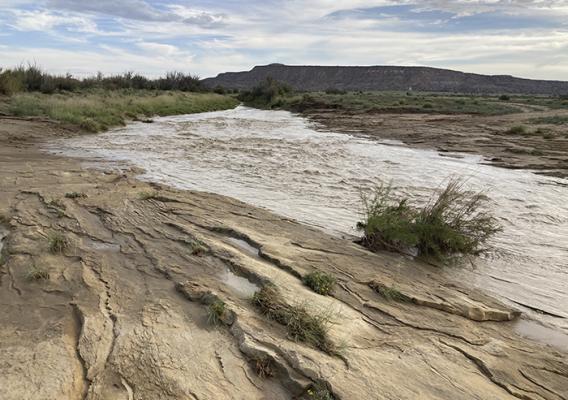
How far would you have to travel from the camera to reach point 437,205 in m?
7.38

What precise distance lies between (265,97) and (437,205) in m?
47.3

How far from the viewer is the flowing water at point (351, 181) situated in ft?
22.3

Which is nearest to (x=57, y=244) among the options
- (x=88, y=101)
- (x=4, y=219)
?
(x=4, y=219)

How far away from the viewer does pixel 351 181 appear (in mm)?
12203

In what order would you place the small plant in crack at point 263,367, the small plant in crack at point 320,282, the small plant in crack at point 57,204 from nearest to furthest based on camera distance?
the small plant in crack at point 263,367 < the small plant in crack at point 320,282 < the small plant in crack at point 57,204

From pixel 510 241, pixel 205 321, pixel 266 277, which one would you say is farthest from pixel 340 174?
pixel 205 321

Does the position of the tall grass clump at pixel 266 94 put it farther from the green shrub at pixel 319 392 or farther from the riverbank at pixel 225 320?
the green shrub at pixel 319 392

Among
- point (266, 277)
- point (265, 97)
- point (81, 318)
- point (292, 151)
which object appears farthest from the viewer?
point (265, 97)

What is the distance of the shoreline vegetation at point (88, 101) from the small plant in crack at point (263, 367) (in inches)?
721

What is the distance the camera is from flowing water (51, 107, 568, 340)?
6.79 meters

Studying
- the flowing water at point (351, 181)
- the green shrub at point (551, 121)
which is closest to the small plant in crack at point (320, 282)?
the flowing water at point (351, 181)

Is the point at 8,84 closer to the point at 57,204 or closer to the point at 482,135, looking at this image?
the point at 57,204

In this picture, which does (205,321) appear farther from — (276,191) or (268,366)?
(276,191)

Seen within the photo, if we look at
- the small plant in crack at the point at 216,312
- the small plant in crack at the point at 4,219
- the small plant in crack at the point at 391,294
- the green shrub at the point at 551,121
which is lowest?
the small plant in crack at the point at 391,294
